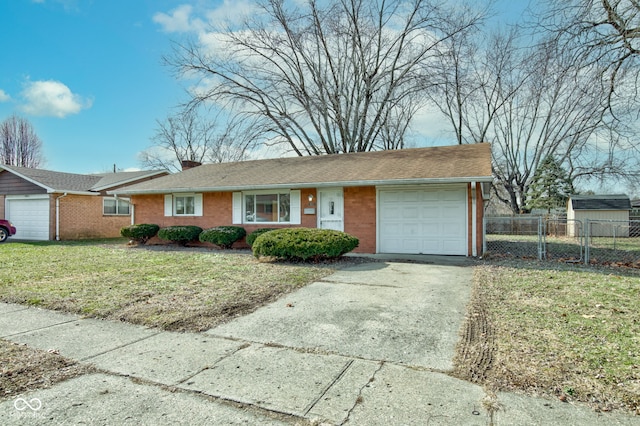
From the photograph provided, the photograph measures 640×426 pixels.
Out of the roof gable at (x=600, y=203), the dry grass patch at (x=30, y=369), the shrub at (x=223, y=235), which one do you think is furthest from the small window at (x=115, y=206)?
the roof gable at (x=600, y=203)

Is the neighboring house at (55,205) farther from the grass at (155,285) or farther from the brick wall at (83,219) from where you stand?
the grass at (155,285)

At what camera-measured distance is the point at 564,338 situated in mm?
4141

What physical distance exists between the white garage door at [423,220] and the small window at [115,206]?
16.1 m

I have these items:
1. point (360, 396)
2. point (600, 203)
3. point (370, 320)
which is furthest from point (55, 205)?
point (600, 203)

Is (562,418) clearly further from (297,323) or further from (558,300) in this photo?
(558,300)

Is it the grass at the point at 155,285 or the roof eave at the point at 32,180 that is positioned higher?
the roof eave at the point at 32,180

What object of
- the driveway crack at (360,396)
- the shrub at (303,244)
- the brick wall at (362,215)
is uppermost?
the brick wall at (362,215)

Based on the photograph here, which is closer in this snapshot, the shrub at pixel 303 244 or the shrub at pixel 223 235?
the shrub at pixel 303 244

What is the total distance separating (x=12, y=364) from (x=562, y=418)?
4678 millimetres

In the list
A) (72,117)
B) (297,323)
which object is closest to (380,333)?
(297,323)

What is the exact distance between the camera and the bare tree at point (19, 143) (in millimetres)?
35875

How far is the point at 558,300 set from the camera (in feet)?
19.3

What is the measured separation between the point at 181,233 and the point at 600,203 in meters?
26.6

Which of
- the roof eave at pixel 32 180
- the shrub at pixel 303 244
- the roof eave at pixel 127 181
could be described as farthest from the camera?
the roof eave at pixel 127 181
